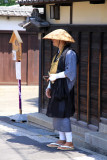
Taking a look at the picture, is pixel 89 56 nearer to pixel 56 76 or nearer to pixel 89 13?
pixel 89 13

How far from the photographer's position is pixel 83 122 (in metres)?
9.59

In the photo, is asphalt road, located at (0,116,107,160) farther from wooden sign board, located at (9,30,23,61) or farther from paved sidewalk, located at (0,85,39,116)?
paved sidewalk, located at (0,85,39,116)

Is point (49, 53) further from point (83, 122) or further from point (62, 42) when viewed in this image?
point (62, 42)

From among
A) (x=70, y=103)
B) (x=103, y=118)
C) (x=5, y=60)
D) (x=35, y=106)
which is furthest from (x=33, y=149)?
(x=5, y=60)

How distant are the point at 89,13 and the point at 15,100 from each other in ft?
23.3

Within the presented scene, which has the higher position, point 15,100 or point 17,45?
point 17,45

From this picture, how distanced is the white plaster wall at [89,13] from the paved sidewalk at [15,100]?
4402mm

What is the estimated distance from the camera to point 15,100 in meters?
15.9

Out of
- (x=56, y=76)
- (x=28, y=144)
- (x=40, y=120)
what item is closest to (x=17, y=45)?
(x=40, y=120)

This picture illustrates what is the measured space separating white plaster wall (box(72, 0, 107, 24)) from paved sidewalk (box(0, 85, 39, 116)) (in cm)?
440

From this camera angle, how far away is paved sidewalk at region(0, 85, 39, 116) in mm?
13746

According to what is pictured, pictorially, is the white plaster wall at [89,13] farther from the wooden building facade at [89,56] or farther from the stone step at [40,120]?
the stone step at [40,120]

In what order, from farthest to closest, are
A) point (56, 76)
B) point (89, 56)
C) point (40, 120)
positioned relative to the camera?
point (40, 120) < point (89, 56) < point (56, 76)

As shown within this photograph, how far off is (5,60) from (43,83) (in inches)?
347
